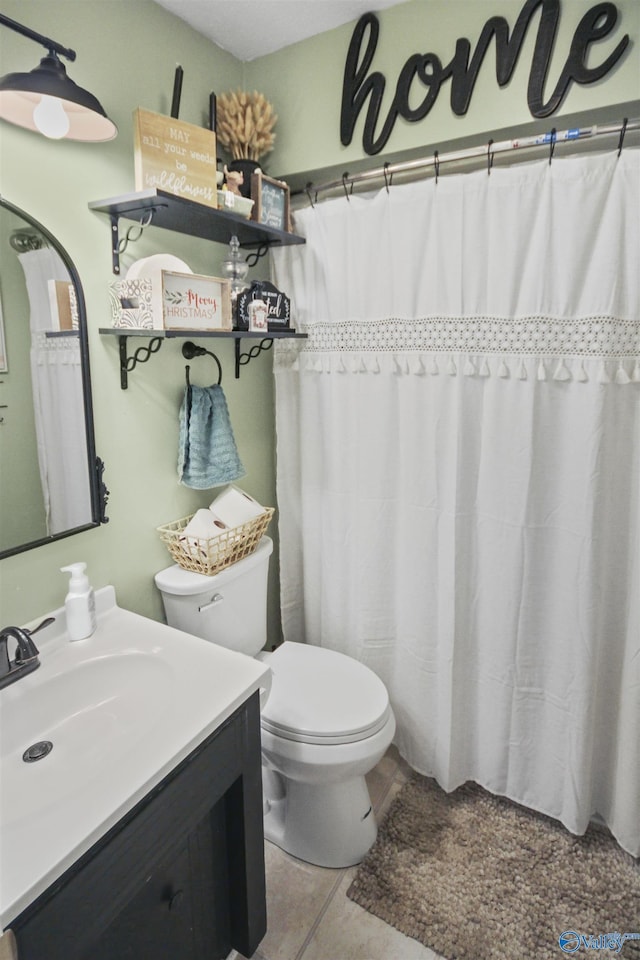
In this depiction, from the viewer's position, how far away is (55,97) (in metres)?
1.05

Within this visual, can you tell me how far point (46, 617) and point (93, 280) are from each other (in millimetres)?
825

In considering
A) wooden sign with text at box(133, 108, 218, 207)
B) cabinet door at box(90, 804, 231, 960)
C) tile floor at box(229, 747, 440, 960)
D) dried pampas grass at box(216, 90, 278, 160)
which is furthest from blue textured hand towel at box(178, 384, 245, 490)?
tile floor at box(229, 747, 440, 960)

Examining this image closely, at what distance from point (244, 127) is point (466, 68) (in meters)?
0.64

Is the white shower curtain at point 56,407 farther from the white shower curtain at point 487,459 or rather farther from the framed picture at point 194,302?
the white shower curtain at point 487,459

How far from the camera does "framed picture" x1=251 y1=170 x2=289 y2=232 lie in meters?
1.57

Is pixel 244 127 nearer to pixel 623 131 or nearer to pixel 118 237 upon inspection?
pixel 118 237

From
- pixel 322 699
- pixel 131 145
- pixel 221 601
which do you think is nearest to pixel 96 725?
pixel 221 601

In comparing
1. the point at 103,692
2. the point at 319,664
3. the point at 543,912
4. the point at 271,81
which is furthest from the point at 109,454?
the point at 543,912

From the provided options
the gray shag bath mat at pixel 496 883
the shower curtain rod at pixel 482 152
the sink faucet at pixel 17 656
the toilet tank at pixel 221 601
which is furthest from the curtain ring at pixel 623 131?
the gray shag bath mat at pixel 496 883

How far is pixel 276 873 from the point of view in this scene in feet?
5.21

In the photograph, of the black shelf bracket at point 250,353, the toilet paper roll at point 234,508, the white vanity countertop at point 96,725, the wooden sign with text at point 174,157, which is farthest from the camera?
the black shelf bracket at point 250,353

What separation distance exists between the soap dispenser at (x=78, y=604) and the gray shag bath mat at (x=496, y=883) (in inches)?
41.9

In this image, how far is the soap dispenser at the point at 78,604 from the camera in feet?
4.21

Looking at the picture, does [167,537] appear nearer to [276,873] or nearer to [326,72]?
[276,873]
